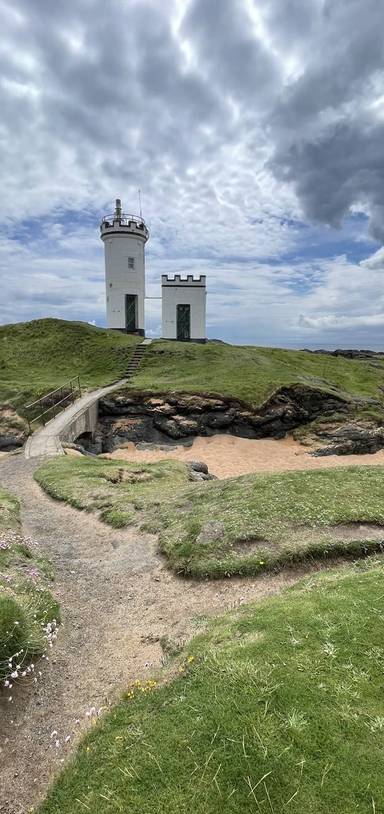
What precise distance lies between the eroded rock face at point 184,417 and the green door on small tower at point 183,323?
25494mm

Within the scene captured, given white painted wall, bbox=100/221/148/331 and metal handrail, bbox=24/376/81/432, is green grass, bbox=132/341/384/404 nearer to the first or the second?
metal handrail, bbox=24/376/81/432

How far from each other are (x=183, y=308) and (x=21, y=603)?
53162 millimetres

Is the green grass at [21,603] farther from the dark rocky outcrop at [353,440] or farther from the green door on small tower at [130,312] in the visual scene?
the green door on small tower at [130,312]

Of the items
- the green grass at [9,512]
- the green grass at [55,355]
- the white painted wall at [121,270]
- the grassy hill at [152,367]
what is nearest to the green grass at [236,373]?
the grassy hill at [152,367]

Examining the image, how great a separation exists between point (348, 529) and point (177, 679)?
21.4 ft

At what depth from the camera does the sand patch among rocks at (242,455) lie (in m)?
27.4

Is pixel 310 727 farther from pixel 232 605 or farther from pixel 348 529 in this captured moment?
pixel 348 529

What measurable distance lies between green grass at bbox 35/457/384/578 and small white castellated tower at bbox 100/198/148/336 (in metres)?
41.6

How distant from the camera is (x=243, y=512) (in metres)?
11.4

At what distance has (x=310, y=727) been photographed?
13.8ft

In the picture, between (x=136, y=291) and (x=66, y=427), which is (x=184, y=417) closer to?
(x=66, y=427)

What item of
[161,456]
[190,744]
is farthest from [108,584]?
[161,456]

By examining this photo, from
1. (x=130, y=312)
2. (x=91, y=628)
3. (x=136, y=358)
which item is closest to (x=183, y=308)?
(x=130, y=312)

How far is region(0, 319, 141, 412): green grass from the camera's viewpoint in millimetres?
38003
